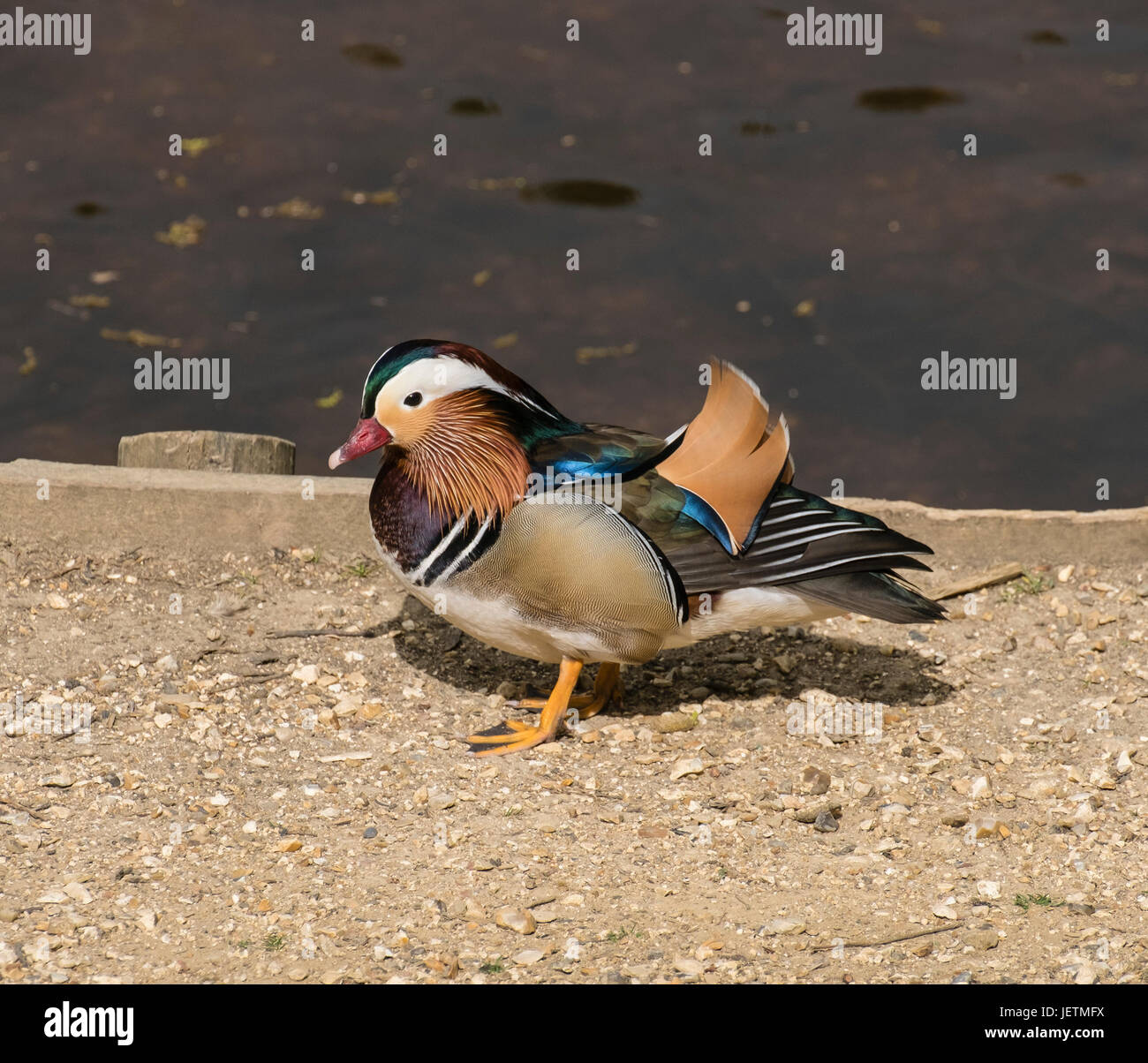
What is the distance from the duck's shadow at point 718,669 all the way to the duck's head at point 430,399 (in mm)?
1121

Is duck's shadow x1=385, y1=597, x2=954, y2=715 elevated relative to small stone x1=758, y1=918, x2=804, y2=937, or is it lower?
elevated

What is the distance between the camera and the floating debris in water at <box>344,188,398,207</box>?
10250 millimetres

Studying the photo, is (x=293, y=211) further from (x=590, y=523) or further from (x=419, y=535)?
(x=590, y=523)

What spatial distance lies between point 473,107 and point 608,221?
1968 millimetres

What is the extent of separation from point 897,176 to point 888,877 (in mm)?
7904

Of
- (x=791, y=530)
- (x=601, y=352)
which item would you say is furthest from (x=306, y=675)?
(x=601, y=352)

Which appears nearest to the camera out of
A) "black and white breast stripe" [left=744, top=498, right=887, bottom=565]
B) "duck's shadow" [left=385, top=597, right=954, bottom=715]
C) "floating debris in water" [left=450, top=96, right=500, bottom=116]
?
"black and white breast stripe" [left=744, top=498, right=887, bottom=565]

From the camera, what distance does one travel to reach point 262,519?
5844mm

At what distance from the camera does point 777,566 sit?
4582 mm

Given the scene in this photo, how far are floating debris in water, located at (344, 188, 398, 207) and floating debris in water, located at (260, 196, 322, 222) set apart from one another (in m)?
0.26

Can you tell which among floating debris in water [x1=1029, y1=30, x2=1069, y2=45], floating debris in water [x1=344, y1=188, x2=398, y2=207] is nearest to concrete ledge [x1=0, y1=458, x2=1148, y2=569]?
floating debris in water [x1=344, y1=188, x2=398, y2=207]

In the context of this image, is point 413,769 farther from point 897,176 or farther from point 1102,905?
point 897,176

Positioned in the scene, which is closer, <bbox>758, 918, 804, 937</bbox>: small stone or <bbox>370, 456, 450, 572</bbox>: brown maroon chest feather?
<bbox>758, 918, 804, 937</bbox>: small stone

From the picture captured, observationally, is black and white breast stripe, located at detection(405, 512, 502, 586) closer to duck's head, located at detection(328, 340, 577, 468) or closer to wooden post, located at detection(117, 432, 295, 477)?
duck's head, located at detection(328, 340, 577, 468)
